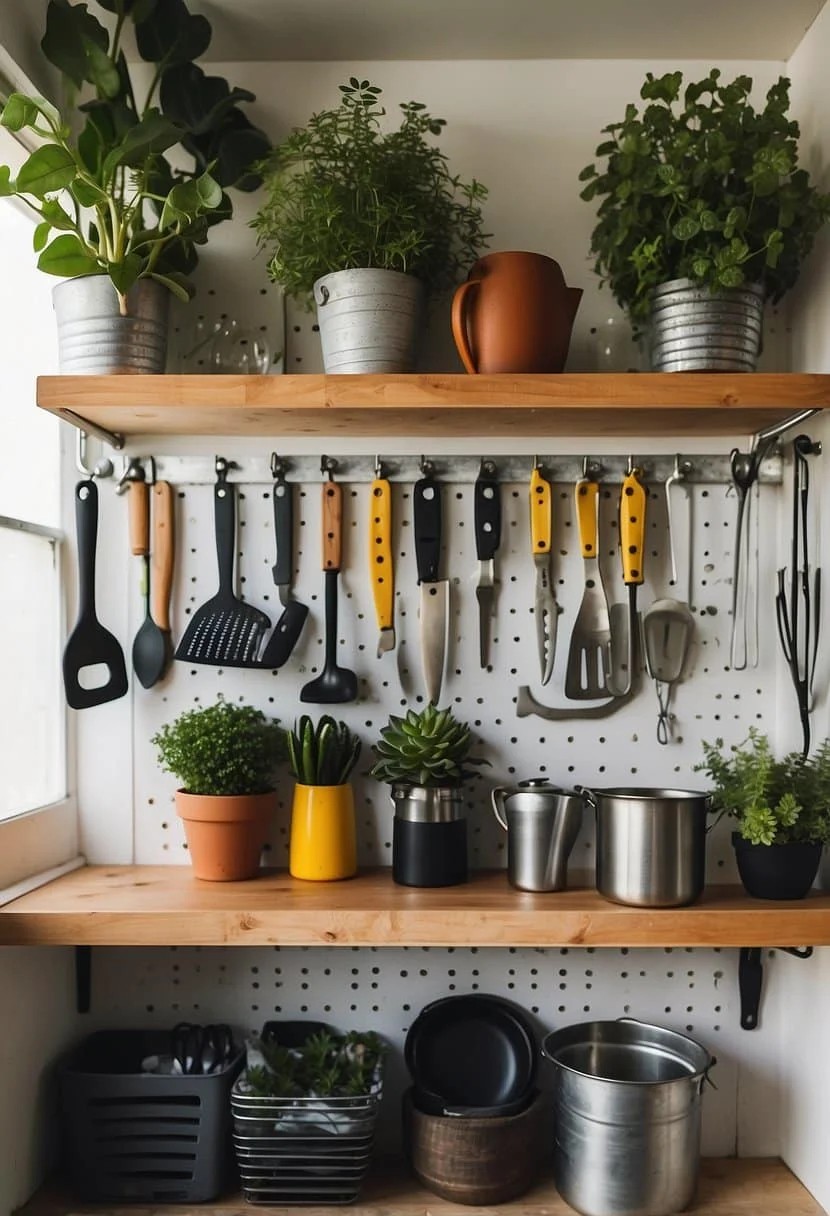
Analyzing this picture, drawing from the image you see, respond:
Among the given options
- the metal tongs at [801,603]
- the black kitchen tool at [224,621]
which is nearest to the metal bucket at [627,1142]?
the metal tongs at [801,603]

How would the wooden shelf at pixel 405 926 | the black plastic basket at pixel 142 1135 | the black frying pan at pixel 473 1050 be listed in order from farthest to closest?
the black frying pan at pixel 473 1050, the black plastic basket at pixel 142 1135, the wooden shelf at pixel 405 926

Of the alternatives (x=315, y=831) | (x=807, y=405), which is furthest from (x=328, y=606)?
(x=807, y=405)

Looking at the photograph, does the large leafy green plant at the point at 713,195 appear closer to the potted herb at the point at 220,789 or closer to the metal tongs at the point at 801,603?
the metal tongs at the point at 801,603

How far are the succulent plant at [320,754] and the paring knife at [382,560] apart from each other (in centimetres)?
16

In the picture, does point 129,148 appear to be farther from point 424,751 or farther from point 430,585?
point 424,751

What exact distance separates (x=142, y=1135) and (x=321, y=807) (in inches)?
19.3

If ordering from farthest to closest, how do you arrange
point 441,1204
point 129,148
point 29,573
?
point 29,573 → point 441,1204 → point 129,148

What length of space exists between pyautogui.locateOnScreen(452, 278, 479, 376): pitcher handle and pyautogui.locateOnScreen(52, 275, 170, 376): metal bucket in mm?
401

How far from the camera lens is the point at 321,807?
1413mm

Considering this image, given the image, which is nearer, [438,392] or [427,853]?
[438,392]

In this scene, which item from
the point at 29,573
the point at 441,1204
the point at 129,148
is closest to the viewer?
the point at 129,148

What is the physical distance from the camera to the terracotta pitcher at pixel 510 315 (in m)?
1.31

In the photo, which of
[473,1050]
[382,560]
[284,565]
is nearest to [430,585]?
[382,560]

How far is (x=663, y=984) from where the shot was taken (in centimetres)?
151
